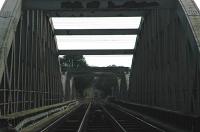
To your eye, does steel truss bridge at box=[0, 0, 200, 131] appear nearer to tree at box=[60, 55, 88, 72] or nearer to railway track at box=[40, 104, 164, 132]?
railway track at box=[40, 104, 164, 132]

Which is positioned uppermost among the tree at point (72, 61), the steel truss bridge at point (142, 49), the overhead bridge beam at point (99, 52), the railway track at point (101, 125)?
the tree at point (72, 61)

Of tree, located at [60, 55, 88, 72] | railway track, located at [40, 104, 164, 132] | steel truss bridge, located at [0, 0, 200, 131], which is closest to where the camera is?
railway track, located at [40, 104, 164, 132]

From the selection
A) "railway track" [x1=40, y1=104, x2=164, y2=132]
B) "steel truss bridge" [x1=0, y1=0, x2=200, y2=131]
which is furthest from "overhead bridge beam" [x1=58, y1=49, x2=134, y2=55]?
"railway track" [x1=40, y1=104, x2=164, y2=132]

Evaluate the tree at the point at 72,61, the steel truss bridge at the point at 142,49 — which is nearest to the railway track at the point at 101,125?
the steel truss bridge at the point at 142,49

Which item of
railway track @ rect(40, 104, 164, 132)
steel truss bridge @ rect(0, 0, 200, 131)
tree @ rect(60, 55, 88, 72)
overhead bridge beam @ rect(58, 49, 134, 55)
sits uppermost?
tree @ rect(60, 55, 88, 72)

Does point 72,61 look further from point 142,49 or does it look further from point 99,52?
point 142,49

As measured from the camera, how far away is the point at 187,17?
2055cm

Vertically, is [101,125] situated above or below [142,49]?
below

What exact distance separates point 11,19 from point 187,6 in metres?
7.62

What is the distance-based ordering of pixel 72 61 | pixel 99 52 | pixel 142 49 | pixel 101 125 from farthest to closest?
pixel 72 61 → pixel 99 52 → pixel 142 49 → pixel 101 125

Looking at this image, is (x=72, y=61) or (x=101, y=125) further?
(x=72, y=61)

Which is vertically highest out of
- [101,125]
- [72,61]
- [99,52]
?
[72,61]

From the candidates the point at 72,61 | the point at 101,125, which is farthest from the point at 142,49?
the point at 72,61

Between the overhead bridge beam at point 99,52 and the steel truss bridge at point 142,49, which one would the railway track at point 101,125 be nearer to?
the steel truss bridge at point 142,49
